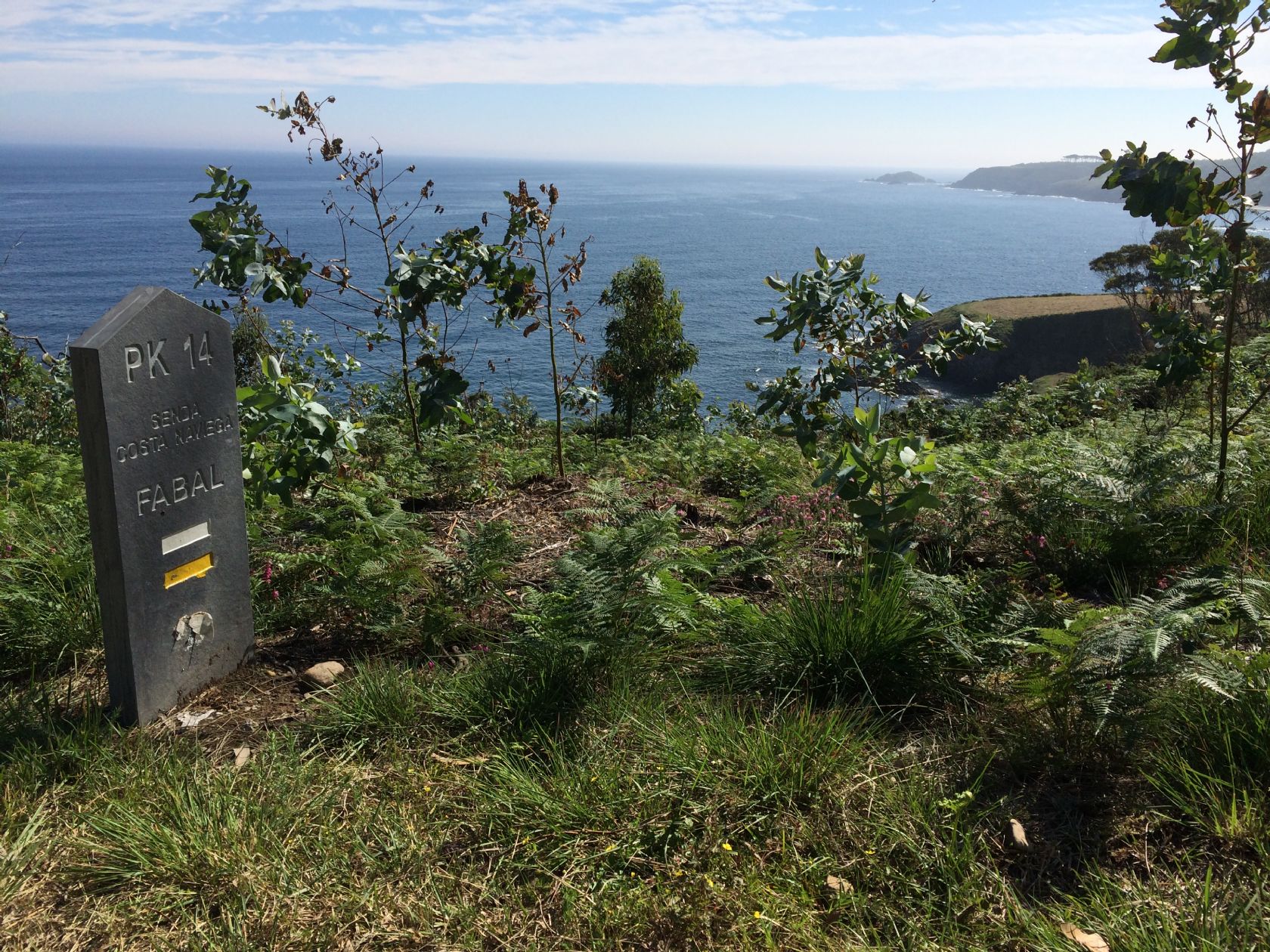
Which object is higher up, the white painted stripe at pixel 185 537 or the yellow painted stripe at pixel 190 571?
the white painted stripe at pixel 185 537

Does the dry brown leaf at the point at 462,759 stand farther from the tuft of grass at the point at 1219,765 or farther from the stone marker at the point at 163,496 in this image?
the tuft of grass at the point at 1219,765

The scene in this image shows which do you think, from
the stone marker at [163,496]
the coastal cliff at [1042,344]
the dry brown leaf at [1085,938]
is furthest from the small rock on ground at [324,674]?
the coastal cliff at [1042,344]

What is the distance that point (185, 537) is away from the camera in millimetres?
3488

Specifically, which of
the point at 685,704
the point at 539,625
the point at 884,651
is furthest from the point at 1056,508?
the point at 539,625

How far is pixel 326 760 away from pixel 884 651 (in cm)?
200

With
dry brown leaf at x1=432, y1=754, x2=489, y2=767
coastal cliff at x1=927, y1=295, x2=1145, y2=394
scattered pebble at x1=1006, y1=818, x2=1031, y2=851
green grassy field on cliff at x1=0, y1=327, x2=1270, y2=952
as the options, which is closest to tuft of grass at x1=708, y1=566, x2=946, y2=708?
green grassy field on cliff at x1=0, y1=327, x2=1270, y2=952

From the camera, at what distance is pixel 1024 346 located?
56969 mm

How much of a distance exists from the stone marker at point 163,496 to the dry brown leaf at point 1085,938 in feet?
10.2

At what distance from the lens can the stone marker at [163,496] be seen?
10.1ft

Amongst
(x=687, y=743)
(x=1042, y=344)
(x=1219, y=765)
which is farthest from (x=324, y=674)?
(x=1042, y=344)

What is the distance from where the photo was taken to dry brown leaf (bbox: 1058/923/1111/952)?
2.06 metres

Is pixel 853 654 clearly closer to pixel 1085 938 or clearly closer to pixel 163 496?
pixel 1085 938

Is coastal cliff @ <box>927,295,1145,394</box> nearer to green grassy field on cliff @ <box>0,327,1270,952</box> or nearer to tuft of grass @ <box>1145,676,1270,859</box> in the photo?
green grassy field on cliff @ <box>0,327,1270,952</box>

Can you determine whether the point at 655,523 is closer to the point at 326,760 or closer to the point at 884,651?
the point at 884,651
